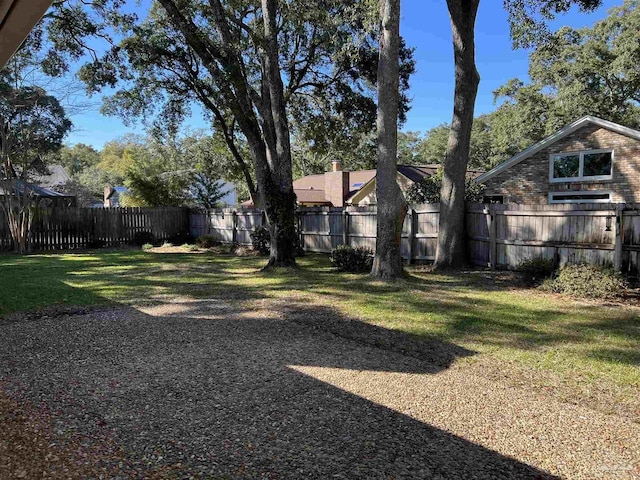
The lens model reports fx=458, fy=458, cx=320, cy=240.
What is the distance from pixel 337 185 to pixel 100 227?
18135mm

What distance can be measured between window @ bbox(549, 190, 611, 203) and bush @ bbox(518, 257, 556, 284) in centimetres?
900

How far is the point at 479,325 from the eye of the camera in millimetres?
6453

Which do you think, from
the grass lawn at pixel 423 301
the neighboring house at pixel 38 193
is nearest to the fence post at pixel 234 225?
the grass lawn at pixel 423 301

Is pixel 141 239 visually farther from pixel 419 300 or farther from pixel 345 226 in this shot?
pixel 419 300

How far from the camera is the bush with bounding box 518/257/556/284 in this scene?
31.6ft

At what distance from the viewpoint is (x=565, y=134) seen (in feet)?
58.1

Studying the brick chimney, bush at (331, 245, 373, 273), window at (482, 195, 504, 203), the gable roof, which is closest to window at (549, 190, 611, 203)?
the gable roof

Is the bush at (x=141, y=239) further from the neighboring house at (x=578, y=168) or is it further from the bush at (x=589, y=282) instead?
the bush at (x=589, y=282)

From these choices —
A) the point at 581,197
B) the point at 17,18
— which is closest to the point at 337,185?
the point at 581,197

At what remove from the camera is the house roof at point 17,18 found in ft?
7.10

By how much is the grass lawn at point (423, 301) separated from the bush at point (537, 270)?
0.44 metres

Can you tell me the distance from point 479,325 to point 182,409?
435 cm

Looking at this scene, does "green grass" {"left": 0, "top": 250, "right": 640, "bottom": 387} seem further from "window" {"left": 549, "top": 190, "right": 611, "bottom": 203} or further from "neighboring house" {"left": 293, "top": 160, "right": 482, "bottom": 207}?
"neighboring house" {"left": 293, "top": 160, "right": 482, "bottom": 207}

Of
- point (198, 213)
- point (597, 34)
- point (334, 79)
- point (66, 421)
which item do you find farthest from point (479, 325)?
point (597, 34)
